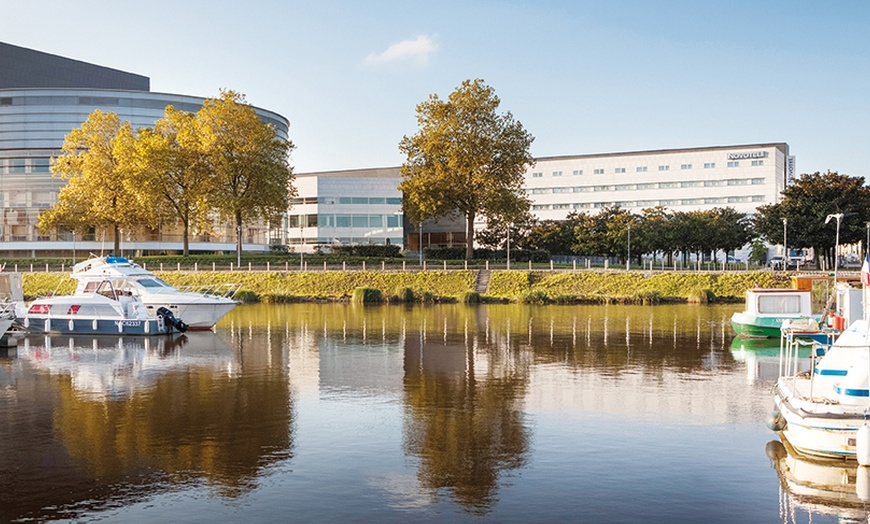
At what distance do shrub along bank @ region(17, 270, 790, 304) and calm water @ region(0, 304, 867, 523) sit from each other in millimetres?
30822

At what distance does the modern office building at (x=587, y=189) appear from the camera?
12200 cm

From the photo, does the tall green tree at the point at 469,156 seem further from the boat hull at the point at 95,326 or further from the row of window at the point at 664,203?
the row of window at the point at 664,203

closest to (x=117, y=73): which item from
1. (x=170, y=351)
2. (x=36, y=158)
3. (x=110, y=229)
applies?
(x=36, y=158)

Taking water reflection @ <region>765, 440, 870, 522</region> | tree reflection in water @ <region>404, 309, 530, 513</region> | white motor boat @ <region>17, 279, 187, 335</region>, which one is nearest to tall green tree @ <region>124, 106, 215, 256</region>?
white motor boat @ <region>17, 279, 187, 335</region>

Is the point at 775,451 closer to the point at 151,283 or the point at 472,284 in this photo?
the point at 151,283

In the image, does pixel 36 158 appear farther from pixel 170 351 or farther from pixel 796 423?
pixel 796 423

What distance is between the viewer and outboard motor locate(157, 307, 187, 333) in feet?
144

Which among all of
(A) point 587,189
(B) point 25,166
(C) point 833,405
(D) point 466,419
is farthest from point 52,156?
(C) point 833,405

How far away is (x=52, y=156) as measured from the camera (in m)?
113

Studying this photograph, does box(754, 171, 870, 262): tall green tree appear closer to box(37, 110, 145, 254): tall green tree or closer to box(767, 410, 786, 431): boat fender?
box(37, 110, 145, 254): tall green tree

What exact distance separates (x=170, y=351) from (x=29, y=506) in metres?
22.5


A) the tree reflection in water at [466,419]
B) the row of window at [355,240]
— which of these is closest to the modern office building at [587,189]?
the row of window at [355,240]

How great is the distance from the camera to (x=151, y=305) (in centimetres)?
4572

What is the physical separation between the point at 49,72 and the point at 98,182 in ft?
366
